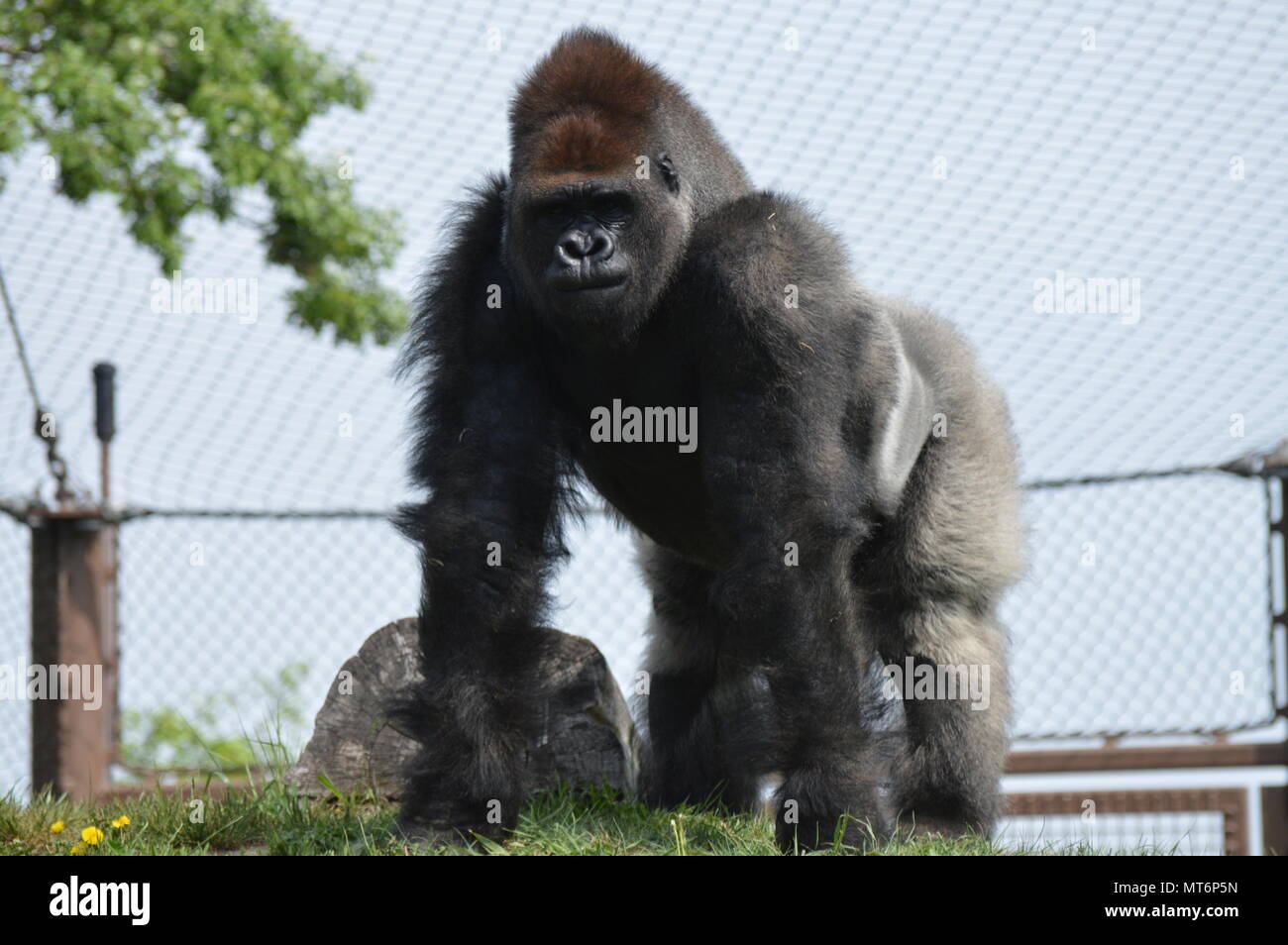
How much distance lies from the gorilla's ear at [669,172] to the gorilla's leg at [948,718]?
145 cm

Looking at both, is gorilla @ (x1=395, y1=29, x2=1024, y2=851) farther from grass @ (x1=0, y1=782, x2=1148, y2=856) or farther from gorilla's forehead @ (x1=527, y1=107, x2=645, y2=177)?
grass @ (x1=0, y1=782, x2=1148, y2=856)

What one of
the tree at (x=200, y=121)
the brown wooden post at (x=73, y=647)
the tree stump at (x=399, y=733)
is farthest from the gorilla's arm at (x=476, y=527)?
the tree at (x=200, y=121)

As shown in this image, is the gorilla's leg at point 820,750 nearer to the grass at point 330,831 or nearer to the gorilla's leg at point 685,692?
the grass at point 330,831

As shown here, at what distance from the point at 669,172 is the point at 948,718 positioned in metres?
1.74

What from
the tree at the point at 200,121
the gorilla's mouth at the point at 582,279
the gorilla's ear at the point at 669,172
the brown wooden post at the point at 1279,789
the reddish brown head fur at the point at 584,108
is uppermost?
the tree at the point at 200,121

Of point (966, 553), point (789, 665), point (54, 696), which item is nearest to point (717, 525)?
point (789, 665)

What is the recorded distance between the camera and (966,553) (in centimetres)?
430

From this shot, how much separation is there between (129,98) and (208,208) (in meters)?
0.82

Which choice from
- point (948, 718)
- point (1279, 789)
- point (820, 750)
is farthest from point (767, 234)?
point (1279, 789)

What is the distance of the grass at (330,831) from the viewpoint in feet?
11.1
